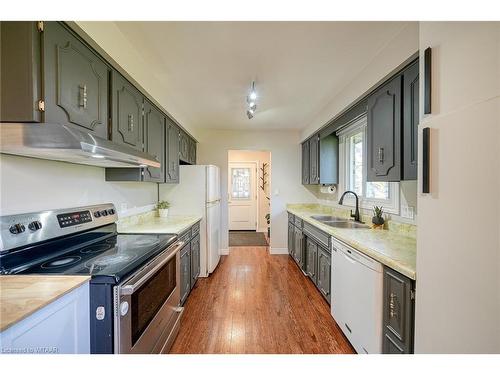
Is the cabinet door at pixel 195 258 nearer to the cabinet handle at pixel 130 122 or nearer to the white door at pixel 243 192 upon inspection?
the cabinet handle at pixel 130 122

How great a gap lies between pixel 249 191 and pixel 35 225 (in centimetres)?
560

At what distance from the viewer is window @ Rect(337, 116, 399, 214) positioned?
2.27m

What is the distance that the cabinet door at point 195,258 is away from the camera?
2.67 metres

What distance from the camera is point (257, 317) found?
2182 mm

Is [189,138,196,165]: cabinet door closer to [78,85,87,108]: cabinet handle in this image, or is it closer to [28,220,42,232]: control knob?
[78,85,87,108]: cabinet handle

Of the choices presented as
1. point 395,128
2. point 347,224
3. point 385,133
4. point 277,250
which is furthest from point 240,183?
point 395,128

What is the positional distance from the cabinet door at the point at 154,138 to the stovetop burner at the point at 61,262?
0.95 m

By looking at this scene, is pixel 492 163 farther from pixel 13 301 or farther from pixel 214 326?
pixel 214 326

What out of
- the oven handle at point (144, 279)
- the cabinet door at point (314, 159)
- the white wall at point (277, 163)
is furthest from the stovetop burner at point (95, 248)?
the cabinet door at point (314, 159)

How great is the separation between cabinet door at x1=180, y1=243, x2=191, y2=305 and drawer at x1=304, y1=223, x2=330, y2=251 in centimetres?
151

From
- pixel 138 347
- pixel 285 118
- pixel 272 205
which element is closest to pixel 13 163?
pixel 138 347

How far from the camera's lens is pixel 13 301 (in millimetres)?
770

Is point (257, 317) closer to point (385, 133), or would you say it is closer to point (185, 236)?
point (185, 236)

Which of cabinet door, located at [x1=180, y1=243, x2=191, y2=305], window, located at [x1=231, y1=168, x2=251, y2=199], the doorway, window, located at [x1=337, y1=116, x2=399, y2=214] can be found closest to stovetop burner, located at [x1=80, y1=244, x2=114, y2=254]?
cabinet door, located at [x1=180, y1=243, x2=191, y2=305]
